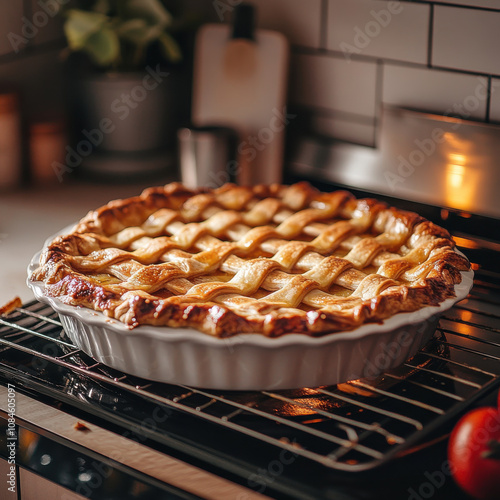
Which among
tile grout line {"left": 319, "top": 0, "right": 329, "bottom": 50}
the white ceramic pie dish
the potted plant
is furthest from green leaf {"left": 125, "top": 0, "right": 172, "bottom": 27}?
the white ceramic pie dish

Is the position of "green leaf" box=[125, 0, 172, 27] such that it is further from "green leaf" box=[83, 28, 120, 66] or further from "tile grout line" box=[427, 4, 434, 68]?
"tile grout line" box=[427, 4, 434, 68]

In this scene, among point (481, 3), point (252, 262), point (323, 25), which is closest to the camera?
point (252, 262)

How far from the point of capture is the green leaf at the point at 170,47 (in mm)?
1689

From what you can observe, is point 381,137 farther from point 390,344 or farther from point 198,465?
point 198,465

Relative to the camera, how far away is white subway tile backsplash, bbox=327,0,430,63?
1388 millimetres

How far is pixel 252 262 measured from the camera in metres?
1.04

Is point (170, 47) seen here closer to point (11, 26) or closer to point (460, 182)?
point (11, 26)

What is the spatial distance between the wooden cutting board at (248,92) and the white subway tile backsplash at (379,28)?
0.38 ft

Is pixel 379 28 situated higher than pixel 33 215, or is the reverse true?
pixel 379 28

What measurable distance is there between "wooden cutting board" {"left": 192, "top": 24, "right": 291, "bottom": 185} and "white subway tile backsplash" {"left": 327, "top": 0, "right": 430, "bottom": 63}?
0.12m

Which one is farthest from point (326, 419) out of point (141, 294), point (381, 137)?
point (381, 137)

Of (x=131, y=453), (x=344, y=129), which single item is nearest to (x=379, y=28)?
(x=344, y=129)

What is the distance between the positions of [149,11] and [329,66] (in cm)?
41

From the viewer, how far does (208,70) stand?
1.67 m
